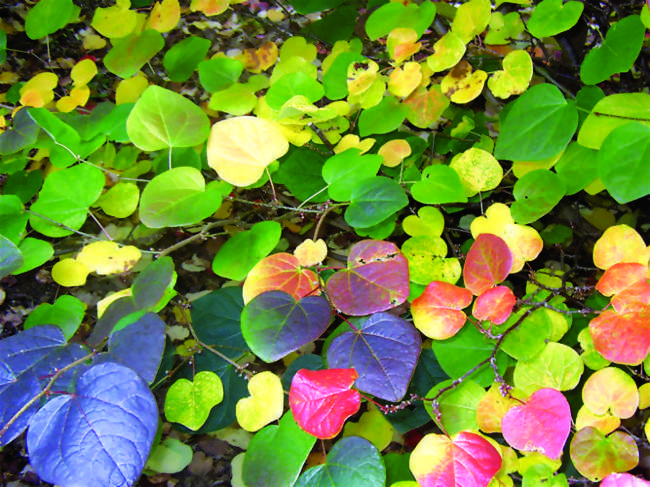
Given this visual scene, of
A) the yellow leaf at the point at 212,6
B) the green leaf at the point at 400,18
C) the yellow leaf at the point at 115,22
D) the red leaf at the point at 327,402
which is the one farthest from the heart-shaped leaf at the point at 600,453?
the yellow leaf at the point at 115,22

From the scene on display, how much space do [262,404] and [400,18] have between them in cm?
72

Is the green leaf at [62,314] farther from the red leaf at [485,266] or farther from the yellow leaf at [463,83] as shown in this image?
the yellow leaf at [463,83]

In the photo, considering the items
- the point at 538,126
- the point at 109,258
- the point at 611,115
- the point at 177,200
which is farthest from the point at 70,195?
the point at 611,115

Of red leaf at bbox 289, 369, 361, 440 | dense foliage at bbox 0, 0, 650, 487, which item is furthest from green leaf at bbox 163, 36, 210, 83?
red leaf at bbox 289, 369, 361, 440

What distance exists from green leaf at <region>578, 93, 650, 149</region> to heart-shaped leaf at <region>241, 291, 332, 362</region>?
19.6 inches

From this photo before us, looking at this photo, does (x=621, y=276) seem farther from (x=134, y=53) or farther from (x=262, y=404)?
(x=134, y=53)

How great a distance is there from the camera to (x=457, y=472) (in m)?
0.59

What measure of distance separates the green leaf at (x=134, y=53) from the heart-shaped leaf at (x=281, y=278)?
55 cm

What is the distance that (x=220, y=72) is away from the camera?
92 centimetres

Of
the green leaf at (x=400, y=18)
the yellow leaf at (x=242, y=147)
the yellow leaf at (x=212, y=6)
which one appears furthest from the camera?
the yellow leaf at (x=212, y=6)

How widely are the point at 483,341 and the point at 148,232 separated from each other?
2.97ft

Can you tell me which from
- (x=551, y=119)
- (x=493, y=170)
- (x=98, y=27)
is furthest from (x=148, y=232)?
(x=551, y=119)

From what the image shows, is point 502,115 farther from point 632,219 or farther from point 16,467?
point 16,467

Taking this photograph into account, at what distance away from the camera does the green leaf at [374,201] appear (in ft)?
2.28
